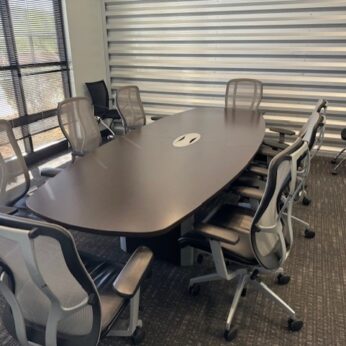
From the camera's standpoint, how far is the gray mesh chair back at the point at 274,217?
4.66 ft

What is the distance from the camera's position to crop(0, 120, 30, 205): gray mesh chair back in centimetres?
222

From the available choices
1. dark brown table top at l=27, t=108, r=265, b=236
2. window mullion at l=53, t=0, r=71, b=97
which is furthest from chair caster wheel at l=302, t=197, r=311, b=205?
window mullion at l=53, t=0, r=71, b=97

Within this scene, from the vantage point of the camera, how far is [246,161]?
226 cm

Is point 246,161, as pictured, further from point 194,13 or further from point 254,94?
point 194,13

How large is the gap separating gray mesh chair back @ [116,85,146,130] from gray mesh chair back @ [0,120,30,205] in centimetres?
142

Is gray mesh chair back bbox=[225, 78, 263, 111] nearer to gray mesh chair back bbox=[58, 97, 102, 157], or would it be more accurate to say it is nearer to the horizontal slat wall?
the horizontal slat wall

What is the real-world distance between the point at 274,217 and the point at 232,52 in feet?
11.3

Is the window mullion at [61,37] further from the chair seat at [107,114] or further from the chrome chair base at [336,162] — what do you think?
the chrome chair base at [336,162]

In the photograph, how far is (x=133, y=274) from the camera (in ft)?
4.29

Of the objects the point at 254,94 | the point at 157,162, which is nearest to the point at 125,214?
the point at 157,162

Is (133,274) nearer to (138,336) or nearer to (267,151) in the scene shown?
(138,336)

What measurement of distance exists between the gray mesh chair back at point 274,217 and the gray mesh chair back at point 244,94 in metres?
2.42

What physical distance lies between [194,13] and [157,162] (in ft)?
10.1

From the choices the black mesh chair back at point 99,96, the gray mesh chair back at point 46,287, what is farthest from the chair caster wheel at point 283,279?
the black mesh chair back at point 99,96
